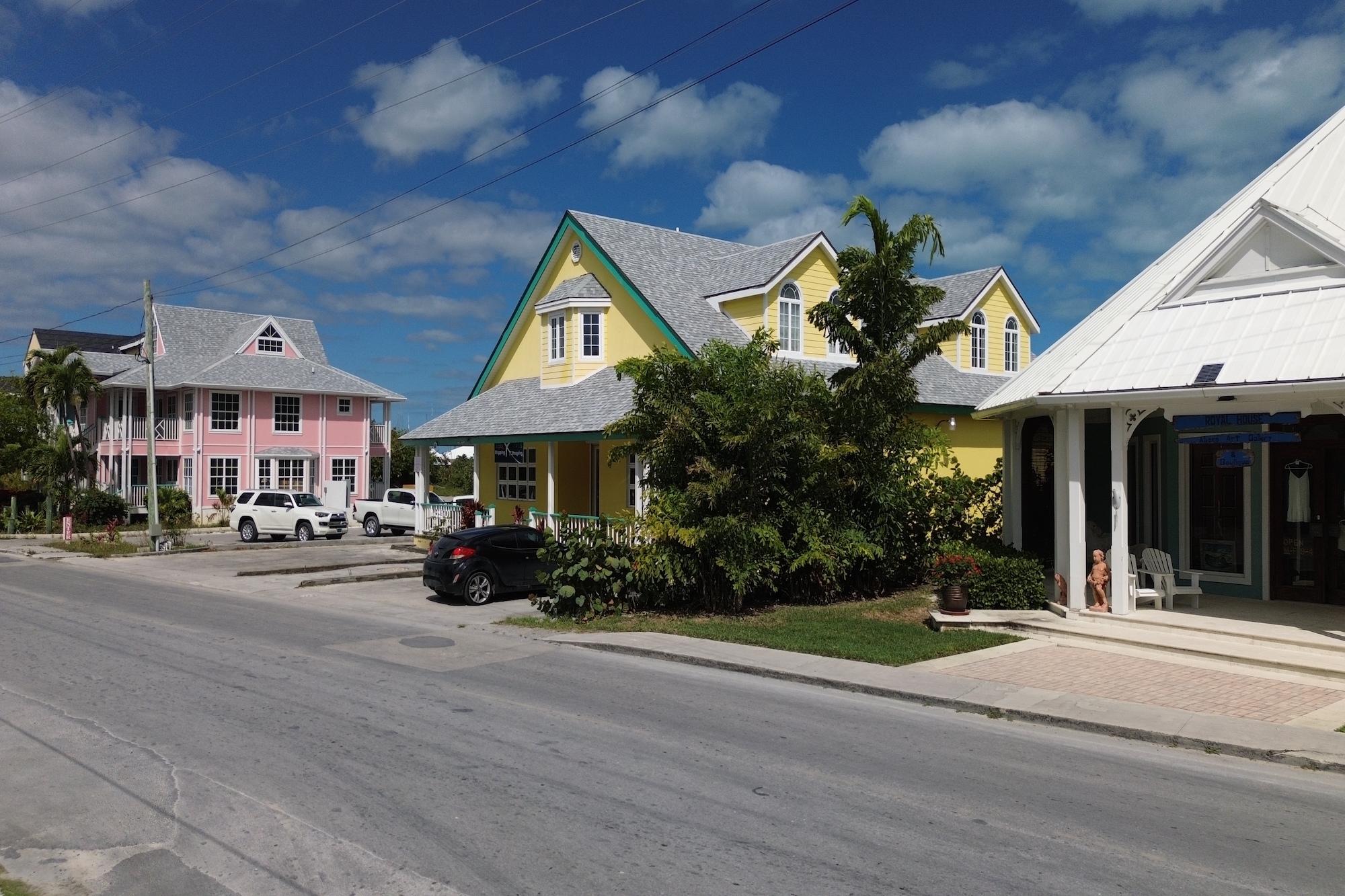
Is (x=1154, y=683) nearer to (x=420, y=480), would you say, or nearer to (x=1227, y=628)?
(x=1227, y=628)

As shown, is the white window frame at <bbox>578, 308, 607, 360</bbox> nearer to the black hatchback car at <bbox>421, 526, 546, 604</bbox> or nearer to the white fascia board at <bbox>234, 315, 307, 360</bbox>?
the black hatchback car at <bbox>421, 526, 546, 604</bbox>

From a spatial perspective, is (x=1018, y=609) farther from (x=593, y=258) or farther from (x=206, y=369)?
(x=206, y=369)

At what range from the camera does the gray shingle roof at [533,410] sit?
22766 millimetres

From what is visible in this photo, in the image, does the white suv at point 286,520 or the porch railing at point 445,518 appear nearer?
the porch railing at point 445,518

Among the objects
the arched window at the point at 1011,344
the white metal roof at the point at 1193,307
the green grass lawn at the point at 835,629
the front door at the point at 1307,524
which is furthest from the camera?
the arched window at the point at 1011,344

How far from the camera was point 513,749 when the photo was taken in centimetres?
805

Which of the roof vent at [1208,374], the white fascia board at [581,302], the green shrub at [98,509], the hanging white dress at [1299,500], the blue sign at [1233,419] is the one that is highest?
the white fascia board at [581,302]

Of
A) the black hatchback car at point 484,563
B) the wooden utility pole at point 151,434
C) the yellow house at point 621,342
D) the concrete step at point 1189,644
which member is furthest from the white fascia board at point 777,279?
the wooden utility pole at point 151,434

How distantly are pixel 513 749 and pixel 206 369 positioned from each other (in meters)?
41.3

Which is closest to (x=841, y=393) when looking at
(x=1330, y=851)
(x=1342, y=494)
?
(x=1342, y=494)

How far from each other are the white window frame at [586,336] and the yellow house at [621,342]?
3 cm

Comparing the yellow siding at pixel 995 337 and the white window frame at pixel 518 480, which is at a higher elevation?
the yellow siding at pixel 995 337

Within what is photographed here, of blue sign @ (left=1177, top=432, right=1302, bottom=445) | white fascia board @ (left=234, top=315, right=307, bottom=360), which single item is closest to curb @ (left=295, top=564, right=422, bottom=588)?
blue sign @ (left=1177, top=432, right=1302, bottom=445)

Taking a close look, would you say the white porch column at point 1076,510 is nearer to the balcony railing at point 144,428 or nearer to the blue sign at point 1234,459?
the blue sign at point 1234,459
